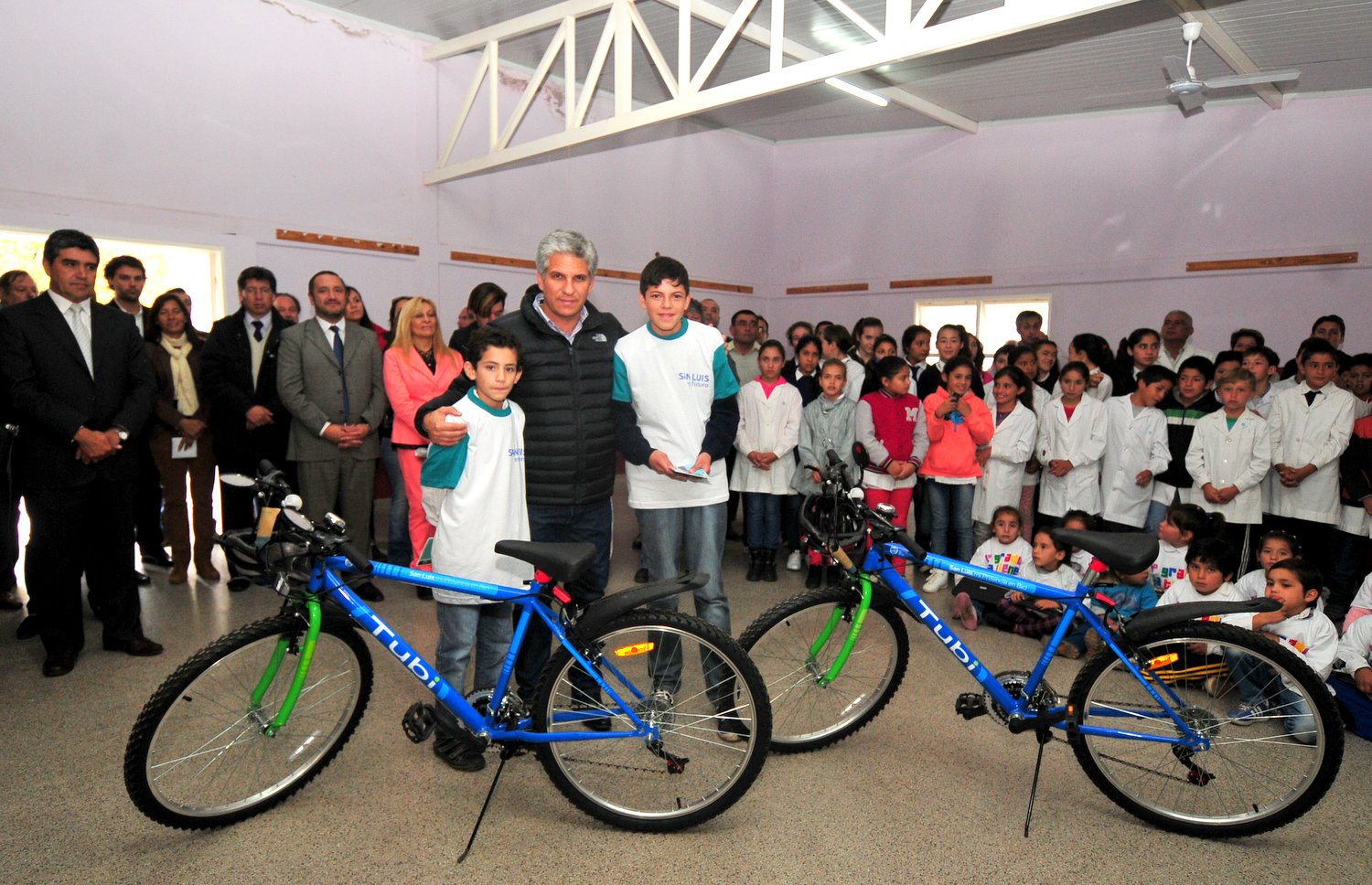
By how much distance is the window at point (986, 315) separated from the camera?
9.55m

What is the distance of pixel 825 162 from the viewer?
35.7 ft

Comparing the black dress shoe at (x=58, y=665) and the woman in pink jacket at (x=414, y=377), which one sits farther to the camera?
the woman in pink jacket at (x=414, y=377)

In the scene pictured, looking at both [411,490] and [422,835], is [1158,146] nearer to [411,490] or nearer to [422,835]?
[411,490]

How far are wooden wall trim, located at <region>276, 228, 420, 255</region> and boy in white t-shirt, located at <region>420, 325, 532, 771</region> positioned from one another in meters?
5.39

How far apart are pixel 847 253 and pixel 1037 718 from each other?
29.7 feet

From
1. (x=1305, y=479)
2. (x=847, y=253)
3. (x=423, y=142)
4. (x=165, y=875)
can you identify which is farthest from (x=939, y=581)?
A: (x=847, y=253)

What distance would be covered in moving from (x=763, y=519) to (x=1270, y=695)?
2856 mm

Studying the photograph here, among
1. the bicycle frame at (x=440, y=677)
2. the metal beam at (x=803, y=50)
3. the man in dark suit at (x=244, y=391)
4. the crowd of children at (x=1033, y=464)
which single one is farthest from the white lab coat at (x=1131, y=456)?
the man in dark suit at (x=244, y=391)

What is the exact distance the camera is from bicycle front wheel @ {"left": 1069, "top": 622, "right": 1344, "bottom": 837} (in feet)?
7.20

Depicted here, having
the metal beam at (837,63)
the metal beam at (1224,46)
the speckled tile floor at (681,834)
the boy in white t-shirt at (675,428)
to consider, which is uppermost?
the metal beam at (1224,46)

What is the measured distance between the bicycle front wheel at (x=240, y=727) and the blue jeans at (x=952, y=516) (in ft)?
10.4

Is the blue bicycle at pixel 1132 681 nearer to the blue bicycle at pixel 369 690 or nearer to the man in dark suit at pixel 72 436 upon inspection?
the blue bicycle at pixel 369 690

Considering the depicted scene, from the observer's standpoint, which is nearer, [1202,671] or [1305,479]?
[1202,671]

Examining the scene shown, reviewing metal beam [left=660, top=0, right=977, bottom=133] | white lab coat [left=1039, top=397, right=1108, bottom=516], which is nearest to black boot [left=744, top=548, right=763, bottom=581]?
white lab coat [left=1039, top=397, right=1108, bottom=516]
